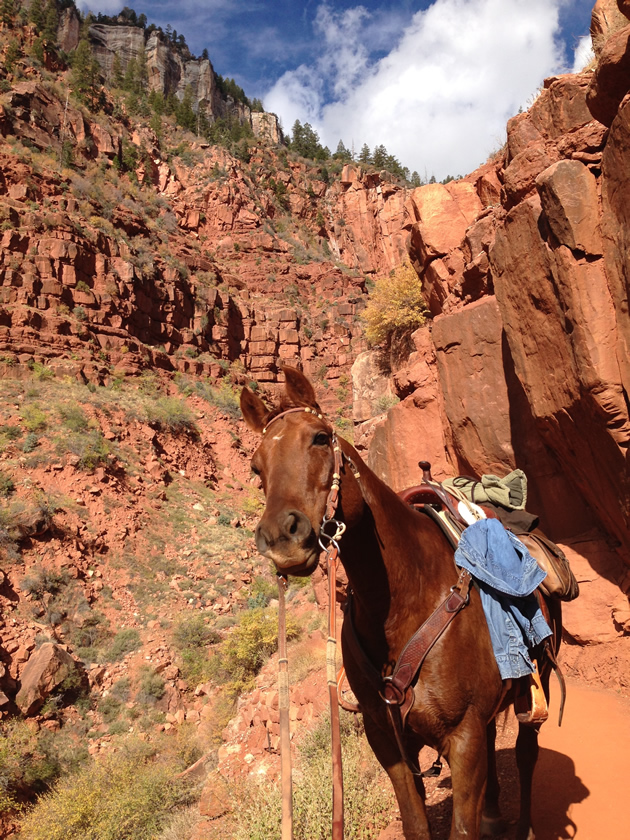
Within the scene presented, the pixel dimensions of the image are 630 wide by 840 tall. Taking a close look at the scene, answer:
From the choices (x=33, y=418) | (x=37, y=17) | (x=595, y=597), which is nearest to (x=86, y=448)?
(x=33, y=418)

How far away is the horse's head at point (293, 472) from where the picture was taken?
201cm

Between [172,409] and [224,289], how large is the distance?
18229 mm

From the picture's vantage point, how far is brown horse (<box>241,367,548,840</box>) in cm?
242

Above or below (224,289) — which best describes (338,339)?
below

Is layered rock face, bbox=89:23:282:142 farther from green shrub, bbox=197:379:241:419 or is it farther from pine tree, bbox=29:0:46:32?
green shrub, bbox=197:379:241:419

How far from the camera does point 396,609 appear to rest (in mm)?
2805

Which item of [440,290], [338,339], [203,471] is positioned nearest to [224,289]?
[338,339]

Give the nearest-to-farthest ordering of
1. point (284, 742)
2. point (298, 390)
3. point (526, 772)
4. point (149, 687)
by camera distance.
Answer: point (284, 742) < point (298, 390) < point (526, 772) < point (149, 687)

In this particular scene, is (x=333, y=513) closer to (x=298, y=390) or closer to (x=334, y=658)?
(x=334, y=658)

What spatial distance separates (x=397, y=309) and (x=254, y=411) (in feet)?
42.6

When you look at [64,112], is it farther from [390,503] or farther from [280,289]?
[390,503]

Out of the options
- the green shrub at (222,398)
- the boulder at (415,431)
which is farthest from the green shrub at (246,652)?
the green shrub at (222,398)

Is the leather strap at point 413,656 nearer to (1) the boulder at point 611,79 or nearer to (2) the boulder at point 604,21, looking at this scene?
(1) the boulder at point 611,79

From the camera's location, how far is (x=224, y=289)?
144ft
